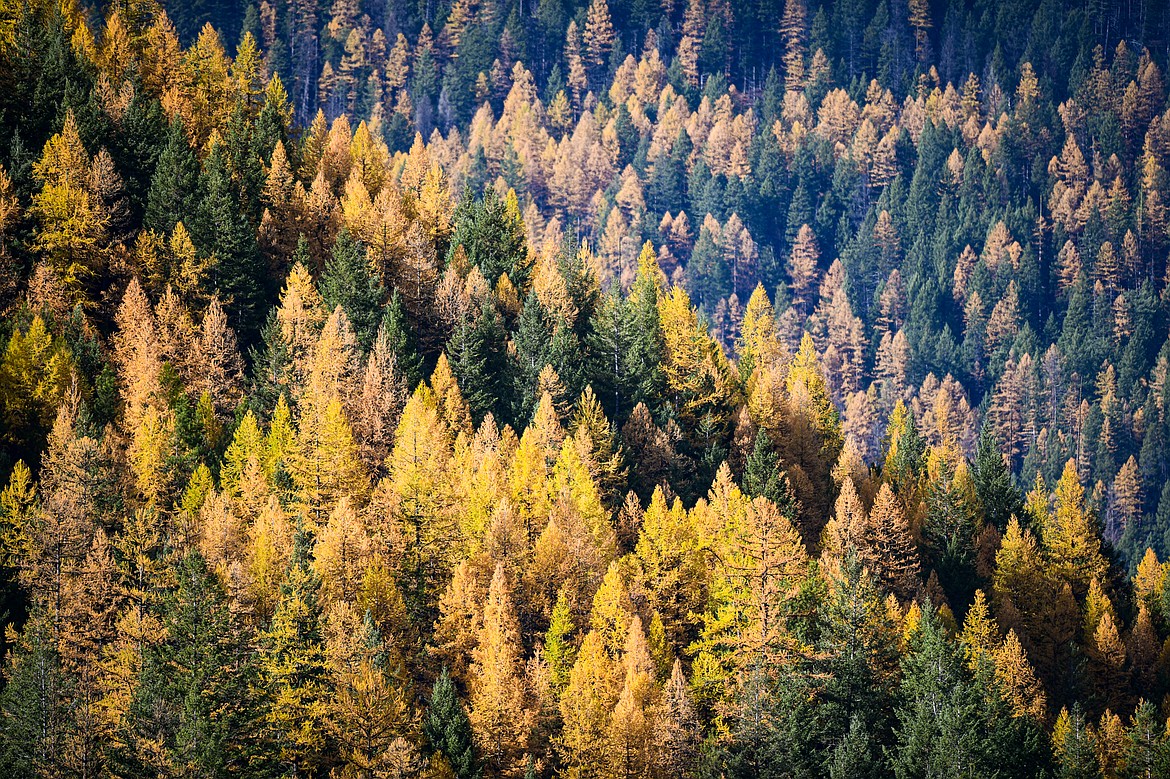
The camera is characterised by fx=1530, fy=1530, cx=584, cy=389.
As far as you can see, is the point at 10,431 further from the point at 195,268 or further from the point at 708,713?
the point at 708,713

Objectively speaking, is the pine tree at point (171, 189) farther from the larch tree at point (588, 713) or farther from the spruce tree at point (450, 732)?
the larch tree at point (588, 713)

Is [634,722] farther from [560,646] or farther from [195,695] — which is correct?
Result: [195,695]

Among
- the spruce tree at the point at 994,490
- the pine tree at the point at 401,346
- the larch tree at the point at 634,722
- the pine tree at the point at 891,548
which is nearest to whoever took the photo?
the larch tree at the point at 634,722

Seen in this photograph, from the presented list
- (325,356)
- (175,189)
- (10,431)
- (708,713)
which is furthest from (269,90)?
(708,713)

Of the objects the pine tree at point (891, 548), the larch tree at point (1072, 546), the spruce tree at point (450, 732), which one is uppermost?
the larch tree at point (1072, 546)

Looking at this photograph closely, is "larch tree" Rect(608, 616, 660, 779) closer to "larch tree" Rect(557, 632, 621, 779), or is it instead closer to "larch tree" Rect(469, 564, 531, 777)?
"larch tree" Rect(557, 632, 621, 779)

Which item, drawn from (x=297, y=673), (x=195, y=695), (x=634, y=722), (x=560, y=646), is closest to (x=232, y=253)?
(x=297, y=673)

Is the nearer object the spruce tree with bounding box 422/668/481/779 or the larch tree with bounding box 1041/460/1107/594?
the spruce tree with bounding box 422/668/481/779

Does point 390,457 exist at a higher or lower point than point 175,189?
lower

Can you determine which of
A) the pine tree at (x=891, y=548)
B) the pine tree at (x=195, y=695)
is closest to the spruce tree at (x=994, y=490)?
the pine tree at (x=891, y=548)

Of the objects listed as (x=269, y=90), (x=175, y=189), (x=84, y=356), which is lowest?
(x=84, y=356)

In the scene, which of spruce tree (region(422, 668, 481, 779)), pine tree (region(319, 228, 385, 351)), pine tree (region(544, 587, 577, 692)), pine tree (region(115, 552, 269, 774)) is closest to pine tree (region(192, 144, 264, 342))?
pine tree (region(319, 228, 385, 351))

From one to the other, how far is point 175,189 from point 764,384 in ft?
145

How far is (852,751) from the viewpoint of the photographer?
80.1 meters
